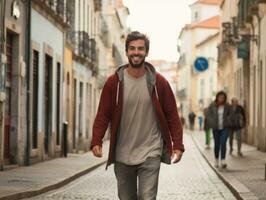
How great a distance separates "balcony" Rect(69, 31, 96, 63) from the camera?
116 feet

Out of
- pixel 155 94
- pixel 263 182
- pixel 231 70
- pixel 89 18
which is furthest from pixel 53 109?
pixel 231 70

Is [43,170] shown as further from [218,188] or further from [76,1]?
[76,1]

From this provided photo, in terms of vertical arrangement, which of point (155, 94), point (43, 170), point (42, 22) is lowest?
point (43, 170)

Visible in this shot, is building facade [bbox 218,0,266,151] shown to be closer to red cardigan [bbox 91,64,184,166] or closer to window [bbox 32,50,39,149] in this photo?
window [bbox 32,50,39,149]

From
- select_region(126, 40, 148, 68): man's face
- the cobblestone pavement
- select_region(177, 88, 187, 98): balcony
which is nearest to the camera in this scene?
select_region(126, 40, 148, 68): man's face

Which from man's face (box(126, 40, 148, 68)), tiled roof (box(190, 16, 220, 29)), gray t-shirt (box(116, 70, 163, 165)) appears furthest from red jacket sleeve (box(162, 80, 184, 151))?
tiled roof (box(190, 16, 220, 29))

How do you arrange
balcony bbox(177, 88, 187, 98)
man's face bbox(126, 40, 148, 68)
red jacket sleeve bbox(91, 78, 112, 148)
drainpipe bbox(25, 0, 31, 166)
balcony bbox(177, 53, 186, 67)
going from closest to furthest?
man's face bbox(126, 40, 148, 68) < red jacket sleeve bbox(91, 78, 112, 148) < drainpipe bbox(25, 0, 31, 166) < balcony bbox(177, 88, 187, 98) < balcony bbox(177, 53, 186, 67)

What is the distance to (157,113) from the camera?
25.1 ft

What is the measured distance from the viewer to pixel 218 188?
16.5 meters

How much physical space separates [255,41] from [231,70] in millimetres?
18133

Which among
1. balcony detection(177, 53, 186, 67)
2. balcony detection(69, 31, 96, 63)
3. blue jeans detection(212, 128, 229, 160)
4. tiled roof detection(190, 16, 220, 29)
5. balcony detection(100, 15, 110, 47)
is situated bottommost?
blue jeans detection(212, 128, 229, 160)

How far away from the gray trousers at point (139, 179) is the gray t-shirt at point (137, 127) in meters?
0.06

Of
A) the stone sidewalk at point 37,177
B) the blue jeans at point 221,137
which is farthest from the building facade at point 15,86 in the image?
the blue jeans at point 221,137

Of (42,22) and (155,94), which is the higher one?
(42,22)
